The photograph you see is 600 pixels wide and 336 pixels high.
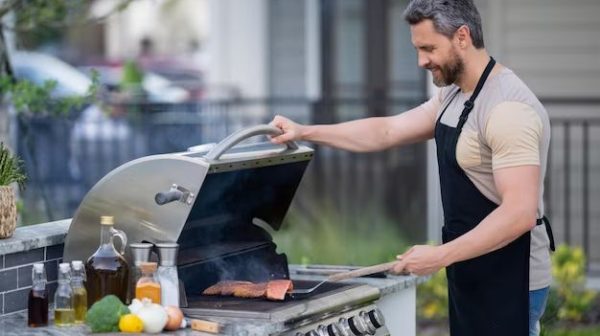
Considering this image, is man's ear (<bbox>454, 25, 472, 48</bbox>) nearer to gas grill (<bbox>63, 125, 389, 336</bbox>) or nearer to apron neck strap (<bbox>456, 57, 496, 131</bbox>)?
apron neck strap (<bbox>456, 57, 496, 131</bbox>)

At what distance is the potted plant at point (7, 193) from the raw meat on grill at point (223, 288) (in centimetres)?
68

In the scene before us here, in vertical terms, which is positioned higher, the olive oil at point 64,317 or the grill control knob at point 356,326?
the olive oil at point 64,317

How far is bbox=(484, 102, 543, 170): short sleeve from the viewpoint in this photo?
3945 mm

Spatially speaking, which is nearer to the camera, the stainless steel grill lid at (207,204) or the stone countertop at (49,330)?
the stone countertop at (49,330)

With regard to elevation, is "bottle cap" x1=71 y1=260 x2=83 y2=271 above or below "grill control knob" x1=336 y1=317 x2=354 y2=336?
above

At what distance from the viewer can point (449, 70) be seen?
414 cm

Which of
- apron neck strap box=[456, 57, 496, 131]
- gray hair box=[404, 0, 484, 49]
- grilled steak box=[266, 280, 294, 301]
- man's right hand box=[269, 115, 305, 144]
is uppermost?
gray hair box=[404, 0, 484, 49]

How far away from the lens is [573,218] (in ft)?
32.8

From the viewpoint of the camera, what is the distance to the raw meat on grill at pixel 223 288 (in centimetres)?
422

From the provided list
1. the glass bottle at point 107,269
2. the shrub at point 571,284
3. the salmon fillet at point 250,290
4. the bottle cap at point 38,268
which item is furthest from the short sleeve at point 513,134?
the shrub at point 571,284

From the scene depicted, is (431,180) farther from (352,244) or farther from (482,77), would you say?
(482,77)

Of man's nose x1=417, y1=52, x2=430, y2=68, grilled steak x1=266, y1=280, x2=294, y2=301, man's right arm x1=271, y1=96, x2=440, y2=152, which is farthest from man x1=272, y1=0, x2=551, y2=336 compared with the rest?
grilled steak x1=266, y1=280, x2=294, y2=301

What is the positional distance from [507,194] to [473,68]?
0.48 meters

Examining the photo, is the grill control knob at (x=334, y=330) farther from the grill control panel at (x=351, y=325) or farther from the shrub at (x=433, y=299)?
the shrub at (x=433, y=299)
